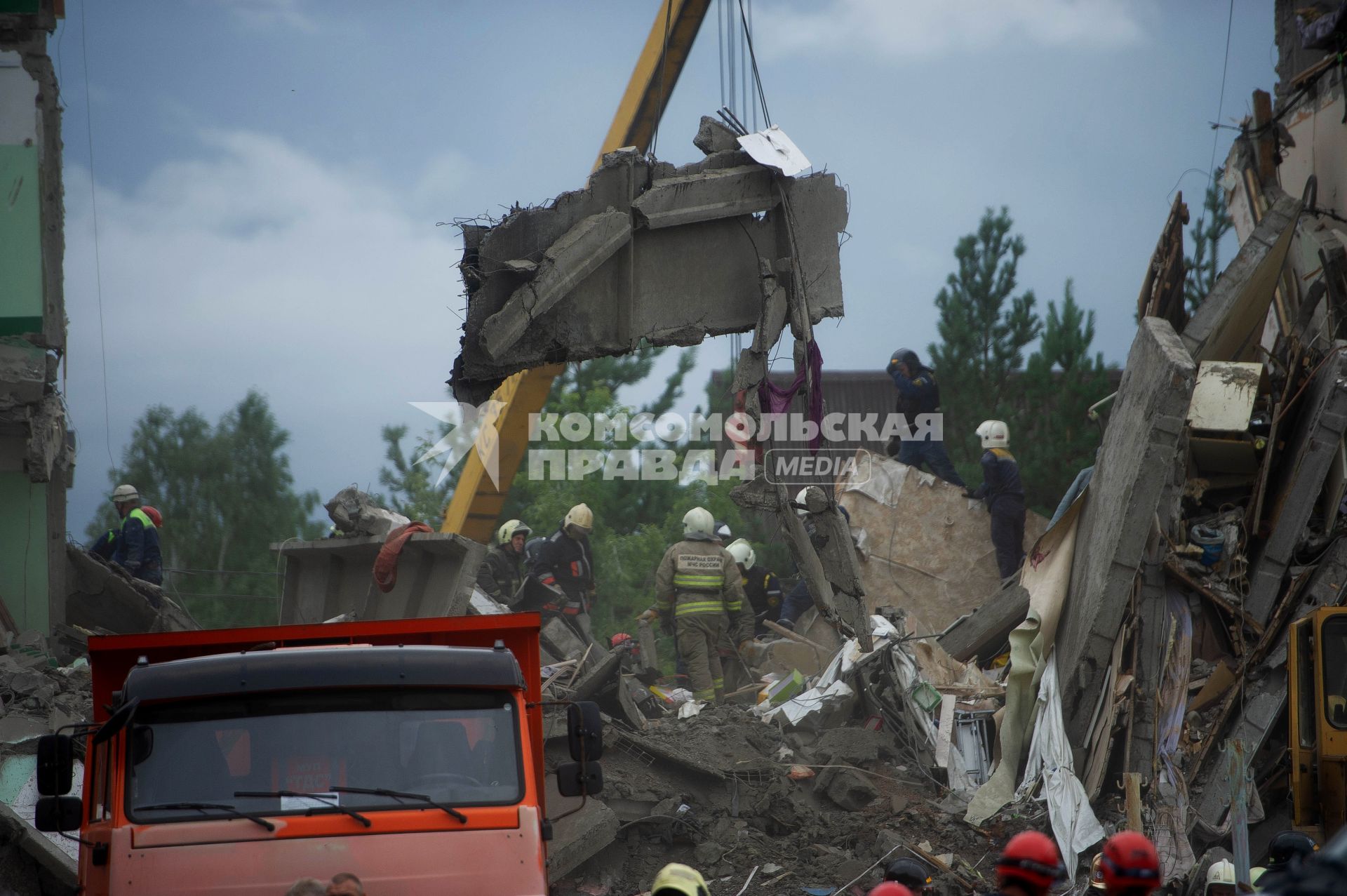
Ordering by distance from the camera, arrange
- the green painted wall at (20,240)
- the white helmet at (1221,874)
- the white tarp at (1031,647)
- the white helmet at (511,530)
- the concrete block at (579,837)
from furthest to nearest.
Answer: the white helmet at (511,530)
the green painted wall at (20,240)
the white tarp at (1031,647)
the concrete block at (579,837)
the white helmet at (1221,874)

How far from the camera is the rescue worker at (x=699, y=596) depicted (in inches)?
484

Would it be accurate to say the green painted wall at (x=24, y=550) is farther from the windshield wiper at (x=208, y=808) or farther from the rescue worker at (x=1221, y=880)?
the rescue worker at (x=1221, y=880)

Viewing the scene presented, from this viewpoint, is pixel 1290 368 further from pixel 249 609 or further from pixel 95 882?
pixel 249 609

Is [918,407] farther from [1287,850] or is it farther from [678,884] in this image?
[678,884]

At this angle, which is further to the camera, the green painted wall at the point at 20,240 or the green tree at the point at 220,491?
the green tree at the point at 220,491

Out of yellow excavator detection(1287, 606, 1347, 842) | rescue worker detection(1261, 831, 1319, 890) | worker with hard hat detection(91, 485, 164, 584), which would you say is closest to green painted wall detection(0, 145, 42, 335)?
worker with hard hat detection(91, 485, 164, 584)

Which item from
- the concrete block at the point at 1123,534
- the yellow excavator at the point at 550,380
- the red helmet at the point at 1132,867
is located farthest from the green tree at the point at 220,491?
the red helmet at the point at 1132,867

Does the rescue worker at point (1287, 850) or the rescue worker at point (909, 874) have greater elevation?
the rescue worker at point (909, 874)

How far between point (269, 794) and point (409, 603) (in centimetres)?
625

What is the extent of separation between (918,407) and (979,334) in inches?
99.1

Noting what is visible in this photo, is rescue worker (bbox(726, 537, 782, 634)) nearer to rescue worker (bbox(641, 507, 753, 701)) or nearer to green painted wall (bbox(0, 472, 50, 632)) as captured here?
rescue worker (bbox(641, 507, 753, 701))

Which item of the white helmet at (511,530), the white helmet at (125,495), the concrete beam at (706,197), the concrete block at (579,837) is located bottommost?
the concrete block at (579,837)

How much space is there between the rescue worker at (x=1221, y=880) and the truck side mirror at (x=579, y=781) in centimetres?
303

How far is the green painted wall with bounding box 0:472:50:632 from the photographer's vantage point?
12.5 meters
